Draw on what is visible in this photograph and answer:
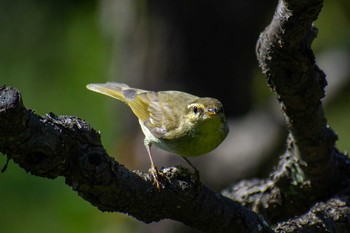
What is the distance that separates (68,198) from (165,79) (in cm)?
153

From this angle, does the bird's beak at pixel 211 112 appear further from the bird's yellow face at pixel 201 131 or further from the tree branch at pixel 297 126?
the tree branch at pixel 297 126

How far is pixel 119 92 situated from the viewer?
4.68 metres


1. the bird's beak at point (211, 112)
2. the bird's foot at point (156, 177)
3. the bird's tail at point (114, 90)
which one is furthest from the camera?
the bird's tail at point (114, 90)

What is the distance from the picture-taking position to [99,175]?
A: 2387 millimetres

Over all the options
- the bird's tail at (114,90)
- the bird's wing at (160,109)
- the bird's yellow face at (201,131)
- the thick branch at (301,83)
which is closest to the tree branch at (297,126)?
the thick branch at (301,83)

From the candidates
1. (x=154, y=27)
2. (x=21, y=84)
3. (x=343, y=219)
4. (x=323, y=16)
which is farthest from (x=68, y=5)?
(x=343, y=219)

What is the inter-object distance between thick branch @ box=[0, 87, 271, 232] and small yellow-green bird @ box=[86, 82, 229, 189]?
82cm

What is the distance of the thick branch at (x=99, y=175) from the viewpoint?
2154mm

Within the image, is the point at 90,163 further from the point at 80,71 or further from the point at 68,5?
the point at 80,71

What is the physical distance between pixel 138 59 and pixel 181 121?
231 centimetres

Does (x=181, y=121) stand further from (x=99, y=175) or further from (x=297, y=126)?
(x=99, y=175)

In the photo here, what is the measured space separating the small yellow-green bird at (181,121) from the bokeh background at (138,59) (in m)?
1.33

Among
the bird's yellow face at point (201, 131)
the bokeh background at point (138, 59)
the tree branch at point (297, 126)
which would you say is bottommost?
the tree branch at point (297, 126)

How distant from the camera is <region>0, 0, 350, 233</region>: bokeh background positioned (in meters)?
5.98
